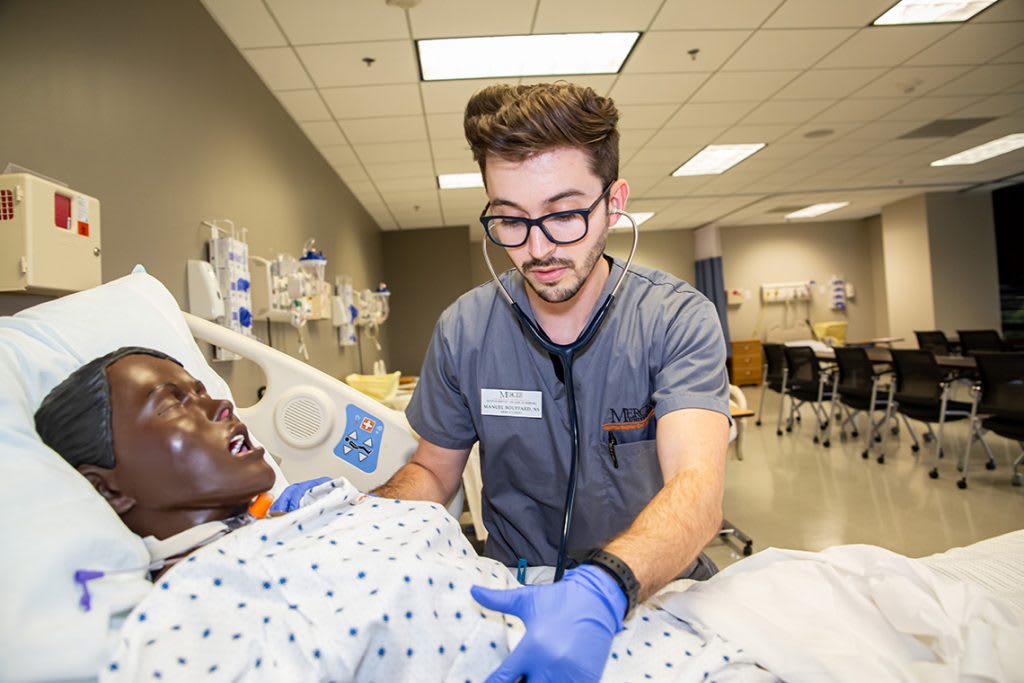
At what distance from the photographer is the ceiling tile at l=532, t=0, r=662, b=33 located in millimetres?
2730

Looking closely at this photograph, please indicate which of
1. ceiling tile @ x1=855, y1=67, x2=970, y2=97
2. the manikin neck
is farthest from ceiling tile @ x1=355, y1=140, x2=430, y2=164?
the manikin neck

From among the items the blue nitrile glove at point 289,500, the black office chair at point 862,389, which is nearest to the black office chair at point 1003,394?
the black office chair at point 862,389

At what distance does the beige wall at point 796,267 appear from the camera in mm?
9938

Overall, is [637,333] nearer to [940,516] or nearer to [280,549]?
[280,549]

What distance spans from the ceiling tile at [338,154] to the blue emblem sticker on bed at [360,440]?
3448 millimetres

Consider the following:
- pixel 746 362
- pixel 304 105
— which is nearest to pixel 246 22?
pixel 304 105

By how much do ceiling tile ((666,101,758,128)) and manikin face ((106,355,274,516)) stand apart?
3.98 m

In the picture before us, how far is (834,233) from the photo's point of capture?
32.9 feet

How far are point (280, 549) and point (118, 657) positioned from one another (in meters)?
0.20

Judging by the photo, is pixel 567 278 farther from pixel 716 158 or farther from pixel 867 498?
pixel 716 158

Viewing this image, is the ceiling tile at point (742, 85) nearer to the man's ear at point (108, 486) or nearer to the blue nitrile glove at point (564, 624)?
the blue nitrile glove at point (564, 624)

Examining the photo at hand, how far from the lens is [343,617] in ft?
2.25

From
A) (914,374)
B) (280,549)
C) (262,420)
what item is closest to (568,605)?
(280,549)

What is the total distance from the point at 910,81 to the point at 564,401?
13.6 ft
